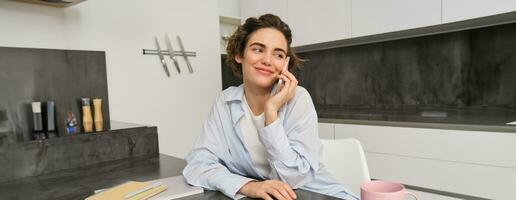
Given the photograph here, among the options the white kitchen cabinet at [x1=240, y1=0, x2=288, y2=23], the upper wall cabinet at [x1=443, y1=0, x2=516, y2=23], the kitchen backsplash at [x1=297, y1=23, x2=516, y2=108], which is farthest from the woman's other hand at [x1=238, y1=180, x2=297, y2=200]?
the white kitchen cabinet at [x1=240, y1=0, x2=288, y2=23]

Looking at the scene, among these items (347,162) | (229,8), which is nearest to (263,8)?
(229,8)

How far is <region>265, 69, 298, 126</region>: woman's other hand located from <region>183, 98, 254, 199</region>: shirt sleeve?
17 cm

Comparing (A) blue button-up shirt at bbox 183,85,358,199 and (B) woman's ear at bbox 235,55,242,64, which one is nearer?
(A) blue button-up shirt at bbox 183,85,358,199

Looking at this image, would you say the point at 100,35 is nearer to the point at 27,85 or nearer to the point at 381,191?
the point at 27,85

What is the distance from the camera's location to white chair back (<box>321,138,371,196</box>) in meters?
1.05

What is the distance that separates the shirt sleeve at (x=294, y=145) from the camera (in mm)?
818

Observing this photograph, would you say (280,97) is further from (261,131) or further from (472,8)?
(472,8)

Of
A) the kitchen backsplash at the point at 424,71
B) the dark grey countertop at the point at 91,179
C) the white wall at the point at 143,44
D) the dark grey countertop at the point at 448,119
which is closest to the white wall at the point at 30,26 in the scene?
the white wall at the point at 143,44

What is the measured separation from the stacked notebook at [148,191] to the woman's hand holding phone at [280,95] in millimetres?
251

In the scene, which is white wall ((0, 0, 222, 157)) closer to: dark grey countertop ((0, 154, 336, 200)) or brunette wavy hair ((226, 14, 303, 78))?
dark grey countertop ((0, 154, 336, 200))

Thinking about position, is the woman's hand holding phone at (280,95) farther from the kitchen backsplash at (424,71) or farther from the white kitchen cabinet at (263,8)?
the white kitchen cabinet at (263,8)

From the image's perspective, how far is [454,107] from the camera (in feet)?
6.73

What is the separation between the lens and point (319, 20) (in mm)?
2324

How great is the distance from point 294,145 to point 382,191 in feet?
1.03
